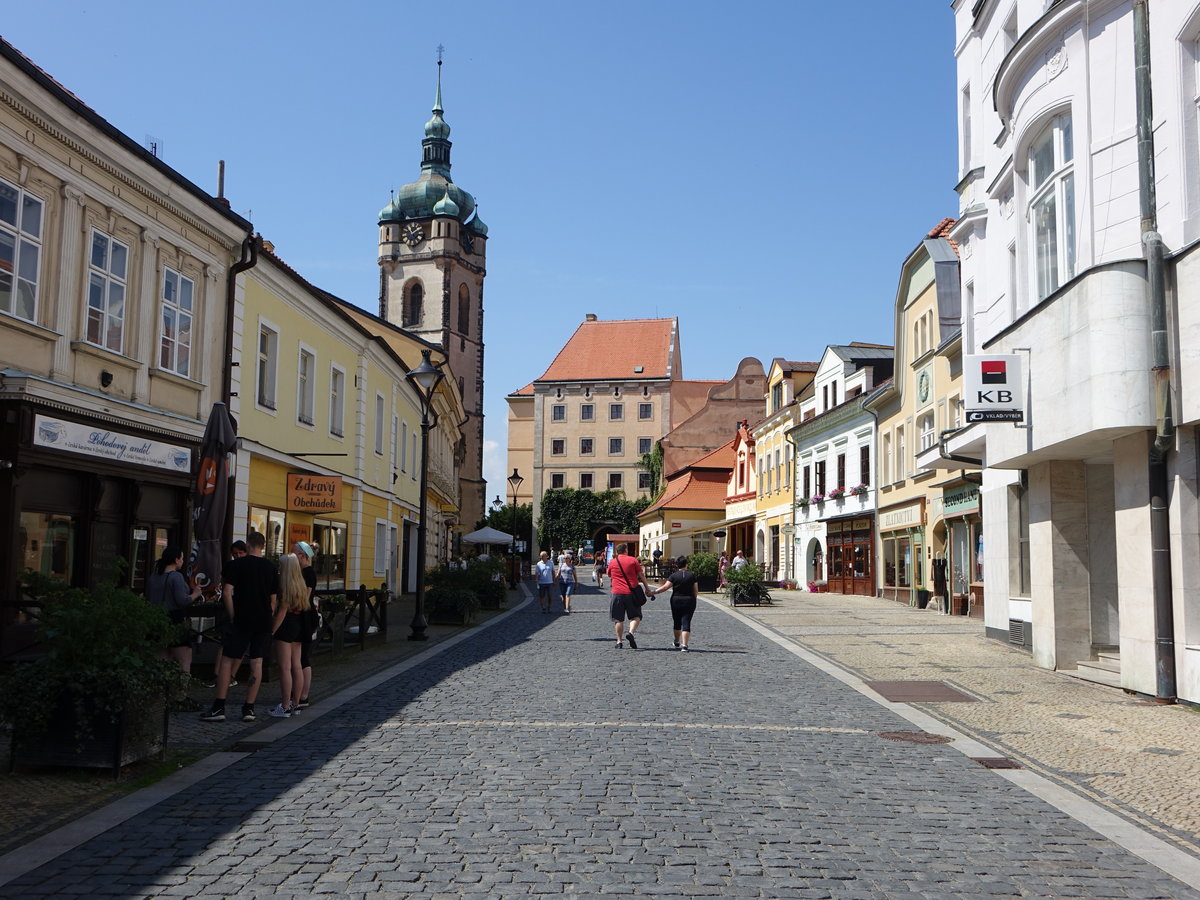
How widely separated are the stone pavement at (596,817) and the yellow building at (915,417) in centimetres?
2024

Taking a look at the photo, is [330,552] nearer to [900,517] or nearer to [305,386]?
[305,386]

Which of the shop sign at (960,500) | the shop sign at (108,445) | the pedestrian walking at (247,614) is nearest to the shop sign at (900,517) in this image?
the shop sign at (960,500)

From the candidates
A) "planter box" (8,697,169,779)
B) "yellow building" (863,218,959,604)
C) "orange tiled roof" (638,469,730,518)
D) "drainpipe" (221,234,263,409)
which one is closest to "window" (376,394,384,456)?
"drainpipe" (221,234,263,409)

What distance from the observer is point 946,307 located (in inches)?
1180

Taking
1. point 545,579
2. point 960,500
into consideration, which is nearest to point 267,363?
point 545,579

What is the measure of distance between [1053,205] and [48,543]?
13.1m

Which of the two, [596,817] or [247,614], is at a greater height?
[247,614]

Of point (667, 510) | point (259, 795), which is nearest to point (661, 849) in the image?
point (259, 795)

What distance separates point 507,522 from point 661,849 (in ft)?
321

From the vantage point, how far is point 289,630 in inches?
427

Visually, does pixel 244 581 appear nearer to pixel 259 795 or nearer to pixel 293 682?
pixel 293 682

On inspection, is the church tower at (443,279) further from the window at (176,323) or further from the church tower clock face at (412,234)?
the window at (176,323)

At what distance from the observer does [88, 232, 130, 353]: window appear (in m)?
15.2

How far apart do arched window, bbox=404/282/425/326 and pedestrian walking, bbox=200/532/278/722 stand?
85.9 meters
